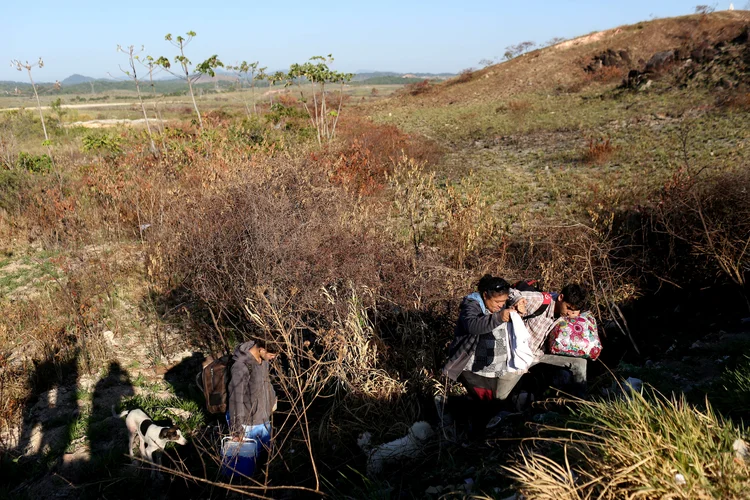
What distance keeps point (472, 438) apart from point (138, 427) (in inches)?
97.7

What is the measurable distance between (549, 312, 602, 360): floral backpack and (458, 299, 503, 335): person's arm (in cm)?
59

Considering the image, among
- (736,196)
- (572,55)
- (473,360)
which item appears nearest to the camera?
(473,360)

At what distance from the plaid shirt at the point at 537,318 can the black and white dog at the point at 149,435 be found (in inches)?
108

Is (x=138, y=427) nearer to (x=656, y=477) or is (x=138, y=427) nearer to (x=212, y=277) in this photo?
(x=212, y=277)

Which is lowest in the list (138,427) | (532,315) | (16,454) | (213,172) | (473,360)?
(16,454)

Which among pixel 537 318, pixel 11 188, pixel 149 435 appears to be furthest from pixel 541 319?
pixel 11 188

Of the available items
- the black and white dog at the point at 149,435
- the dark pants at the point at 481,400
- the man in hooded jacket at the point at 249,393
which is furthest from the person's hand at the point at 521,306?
the black and white dog at the point at 149,435

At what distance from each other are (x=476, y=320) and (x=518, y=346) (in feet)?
1.19

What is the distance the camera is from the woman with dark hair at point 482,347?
3.03m

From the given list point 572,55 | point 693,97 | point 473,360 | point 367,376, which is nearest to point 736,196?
point 473,360

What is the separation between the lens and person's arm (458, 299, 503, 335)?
3.00 metres

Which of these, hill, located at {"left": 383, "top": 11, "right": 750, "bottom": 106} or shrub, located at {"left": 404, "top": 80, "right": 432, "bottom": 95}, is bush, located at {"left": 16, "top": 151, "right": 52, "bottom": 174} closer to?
hill, located at {"left": 383, "top": 11, "right": 750, "bottom": 106}

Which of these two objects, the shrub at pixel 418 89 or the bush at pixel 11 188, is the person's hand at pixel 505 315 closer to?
the bush at pixel 11 188

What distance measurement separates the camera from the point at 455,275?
195 inches
